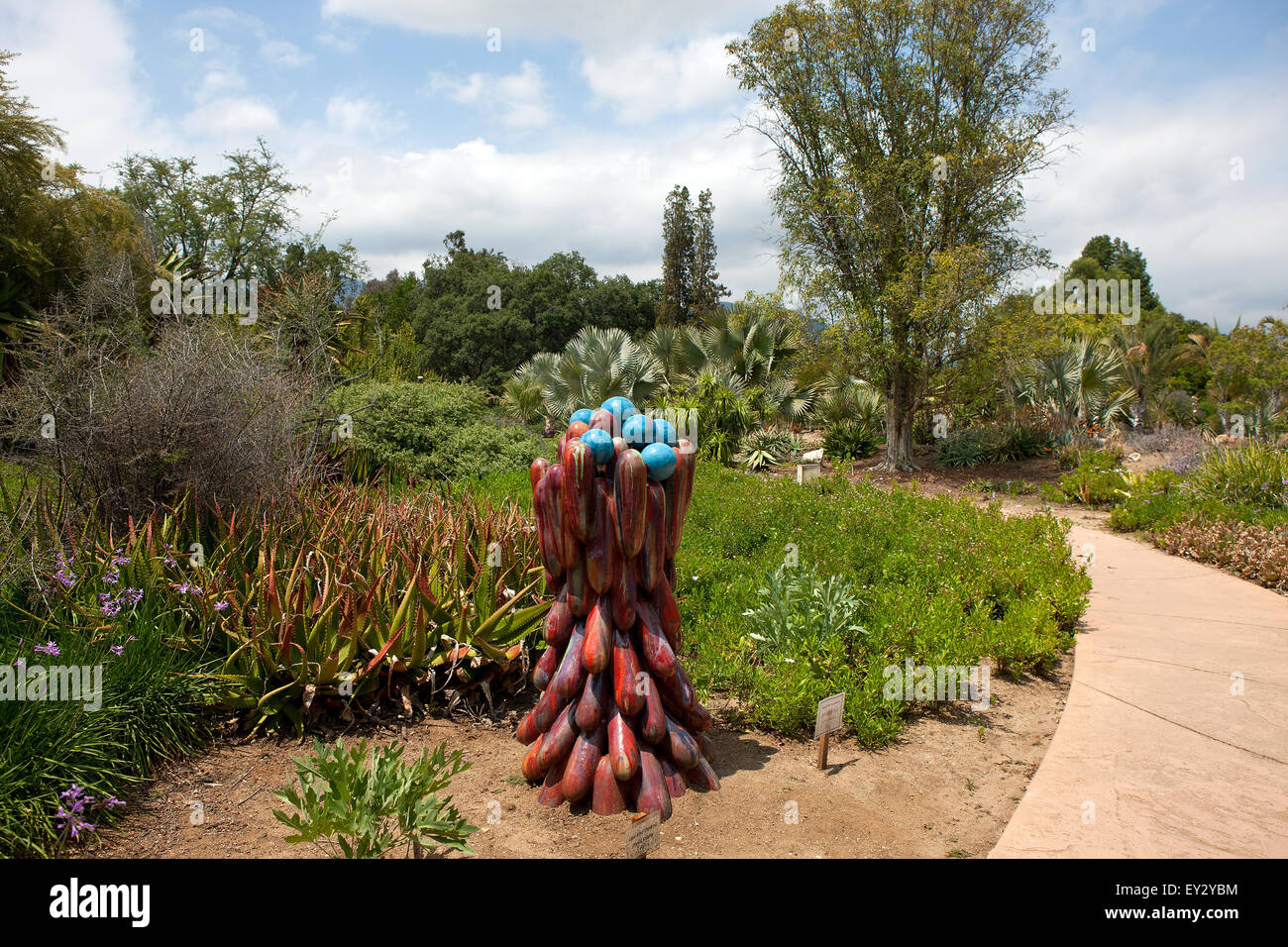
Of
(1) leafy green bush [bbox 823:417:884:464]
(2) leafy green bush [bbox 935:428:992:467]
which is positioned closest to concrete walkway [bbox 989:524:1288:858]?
(2) leafy green bush [bbox 935:428:992:467]

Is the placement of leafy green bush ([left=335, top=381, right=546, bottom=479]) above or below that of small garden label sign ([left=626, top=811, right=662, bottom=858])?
above

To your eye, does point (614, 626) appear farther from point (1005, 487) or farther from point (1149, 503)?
point (1005, 487)

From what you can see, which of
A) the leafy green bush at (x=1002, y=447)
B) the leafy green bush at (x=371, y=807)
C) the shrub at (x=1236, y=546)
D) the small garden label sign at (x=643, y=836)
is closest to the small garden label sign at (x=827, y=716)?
the small garden label sign at (x=643, y=836)

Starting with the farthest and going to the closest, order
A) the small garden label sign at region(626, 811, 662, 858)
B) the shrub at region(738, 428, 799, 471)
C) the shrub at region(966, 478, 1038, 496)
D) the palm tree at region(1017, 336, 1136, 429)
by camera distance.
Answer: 1. the palm tree at region(1017, 336, 1136, 429)
2. the shrub at region(738, 428, 799, 471)
3. the shrub at region(966, 478, 1038, 496)
4. the small garden label sign at region(626, 811, 662, 858)

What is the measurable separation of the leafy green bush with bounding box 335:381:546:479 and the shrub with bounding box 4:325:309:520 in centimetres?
420

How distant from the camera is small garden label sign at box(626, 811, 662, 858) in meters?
2.83

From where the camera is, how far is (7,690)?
3225mm

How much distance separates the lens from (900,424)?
15.4 metres

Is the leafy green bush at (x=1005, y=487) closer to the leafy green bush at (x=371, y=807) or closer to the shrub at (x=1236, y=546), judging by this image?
the shrub at (x=1236, y=546)

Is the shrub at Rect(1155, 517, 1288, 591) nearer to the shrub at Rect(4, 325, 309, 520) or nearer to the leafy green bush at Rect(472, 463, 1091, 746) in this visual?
the leafy green bush at Rect(472, 463, 1091, 746)

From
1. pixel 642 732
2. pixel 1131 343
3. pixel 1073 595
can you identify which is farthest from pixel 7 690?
pixel 1131 343

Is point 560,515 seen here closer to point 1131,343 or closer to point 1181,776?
point 1181,776

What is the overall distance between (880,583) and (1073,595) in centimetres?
137

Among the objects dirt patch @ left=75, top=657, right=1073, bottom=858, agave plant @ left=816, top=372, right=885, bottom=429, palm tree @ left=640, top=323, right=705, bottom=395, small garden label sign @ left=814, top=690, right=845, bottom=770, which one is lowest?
dirt patch @ left=75, top=657, right=1073, bottom=858
